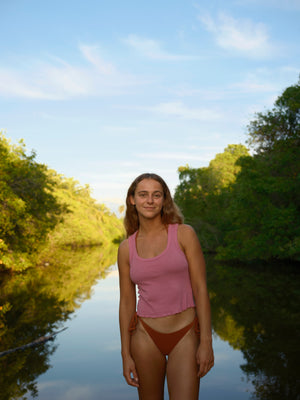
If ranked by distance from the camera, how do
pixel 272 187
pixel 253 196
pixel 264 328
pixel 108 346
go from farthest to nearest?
1. pixel 253 196
2. pixel 272 187
3. pixel 264 328
4. pixel 108 346

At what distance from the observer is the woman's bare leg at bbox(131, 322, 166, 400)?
10.3 feet

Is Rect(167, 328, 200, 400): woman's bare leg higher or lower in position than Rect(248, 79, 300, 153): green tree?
lower

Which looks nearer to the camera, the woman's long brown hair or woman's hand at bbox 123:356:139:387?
woman's hand at bbox 123:356:139:387

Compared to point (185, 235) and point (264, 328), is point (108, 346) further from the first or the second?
point (185, 235)

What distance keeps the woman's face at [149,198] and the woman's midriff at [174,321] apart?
0.73 metres

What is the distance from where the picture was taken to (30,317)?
40.3 feet

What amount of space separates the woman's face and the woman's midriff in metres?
0.73

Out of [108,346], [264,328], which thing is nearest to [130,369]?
[108,346]

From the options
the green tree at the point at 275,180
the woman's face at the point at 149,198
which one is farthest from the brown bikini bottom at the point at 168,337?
the green tree at the point at 275,180

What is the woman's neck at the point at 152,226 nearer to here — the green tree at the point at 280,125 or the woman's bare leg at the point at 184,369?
the woman's bare leg at the point at 184,369

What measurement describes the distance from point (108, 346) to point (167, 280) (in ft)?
23.3

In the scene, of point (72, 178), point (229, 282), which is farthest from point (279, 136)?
point (72, 178)

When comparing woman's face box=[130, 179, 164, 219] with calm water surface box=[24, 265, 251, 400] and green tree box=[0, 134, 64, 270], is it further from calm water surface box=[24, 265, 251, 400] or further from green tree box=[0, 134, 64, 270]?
green tree box=[0, 134, 64, 270]

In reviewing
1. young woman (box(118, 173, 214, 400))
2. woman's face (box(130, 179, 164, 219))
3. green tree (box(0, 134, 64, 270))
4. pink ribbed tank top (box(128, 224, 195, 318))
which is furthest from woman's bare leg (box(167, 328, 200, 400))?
green tree (box(0, 134, 64, 270))
